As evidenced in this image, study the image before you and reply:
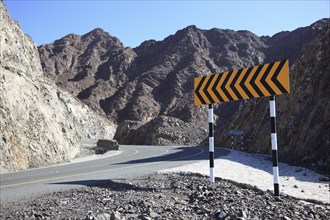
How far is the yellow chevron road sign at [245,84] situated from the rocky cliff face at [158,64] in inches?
3097

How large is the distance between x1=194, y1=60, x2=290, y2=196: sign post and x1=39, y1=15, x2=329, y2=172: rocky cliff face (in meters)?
78.7

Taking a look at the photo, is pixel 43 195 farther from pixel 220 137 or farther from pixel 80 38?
pixel 80 38

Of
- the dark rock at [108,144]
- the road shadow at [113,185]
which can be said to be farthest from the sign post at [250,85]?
the dark rock at [108,144]

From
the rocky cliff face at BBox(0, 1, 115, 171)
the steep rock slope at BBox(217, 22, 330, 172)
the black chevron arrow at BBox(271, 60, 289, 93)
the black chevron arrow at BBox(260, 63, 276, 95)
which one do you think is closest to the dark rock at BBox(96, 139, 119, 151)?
the rocky cliff face at BBox(0, 1, 115, 171)

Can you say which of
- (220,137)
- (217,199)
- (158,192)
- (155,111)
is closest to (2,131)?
(158,192)

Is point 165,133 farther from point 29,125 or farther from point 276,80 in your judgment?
point 276,80

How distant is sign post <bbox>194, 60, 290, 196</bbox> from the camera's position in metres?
7.44

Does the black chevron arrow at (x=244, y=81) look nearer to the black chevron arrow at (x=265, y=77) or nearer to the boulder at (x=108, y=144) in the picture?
the black chevron arrow at (x=265, y=77)

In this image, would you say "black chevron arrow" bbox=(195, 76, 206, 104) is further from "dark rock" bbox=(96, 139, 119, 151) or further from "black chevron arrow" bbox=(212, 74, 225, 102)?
"dark rock" bbox=(96, 139, 119, 151)

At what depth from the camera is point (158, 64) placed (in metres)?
121

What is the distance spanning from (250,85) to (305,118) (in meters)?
19.0

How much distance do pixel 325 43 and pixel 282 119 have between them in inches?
262

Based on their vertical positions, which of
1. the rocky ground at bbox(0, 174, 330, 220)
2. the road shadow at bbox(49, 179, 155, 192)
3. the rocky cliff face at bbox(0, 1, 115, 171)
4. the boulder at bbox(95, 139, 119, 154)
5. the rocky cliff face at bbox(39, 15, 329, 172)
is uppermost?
the rocky cliff face at bbox(39, 15, 329, 172)

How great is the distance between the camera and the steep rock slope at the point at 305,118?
67.4 feet
